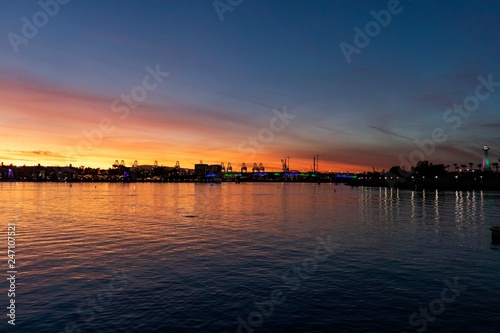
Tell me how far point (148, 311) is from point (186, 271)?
8.52 metres

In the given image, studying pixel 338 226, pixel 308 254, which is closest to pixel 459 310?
pixel 308 254

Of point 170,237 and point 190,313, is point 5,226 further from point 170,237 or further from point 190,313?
point 190,313

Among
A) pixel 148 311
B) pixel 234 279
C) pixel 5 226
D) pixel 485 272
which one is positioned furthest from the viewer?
pixel 5 226

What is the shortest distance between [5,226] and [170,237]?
27.7 meters

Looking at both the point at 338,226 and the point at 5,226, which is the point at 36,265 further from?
the point at 338,226

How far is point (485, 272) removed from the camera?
92.8 feet

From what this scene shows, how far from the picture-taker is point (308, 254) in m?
35.3

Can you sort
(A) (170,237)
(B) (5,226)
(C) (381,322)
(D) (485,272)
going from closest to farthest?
(C) (381,322)
(D) (485,272)
(A) (170,237)
(B) (5,226)

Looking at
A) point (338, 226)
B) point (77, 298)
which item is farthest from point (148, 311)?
point (338, 226)

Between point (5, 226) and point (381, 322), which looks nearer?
point (381, 322)

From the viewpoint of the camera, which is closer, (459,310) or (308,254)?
(459,310)

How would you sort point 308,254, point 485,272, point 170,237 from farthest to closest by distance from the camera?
point 170,237 < point 308,254 < point 485,272

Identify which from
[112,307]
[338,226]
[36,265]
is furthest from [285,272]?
[338,226]

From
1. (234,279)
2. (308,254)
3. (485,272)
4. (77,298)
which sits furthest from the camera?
(308,254)
